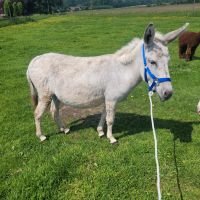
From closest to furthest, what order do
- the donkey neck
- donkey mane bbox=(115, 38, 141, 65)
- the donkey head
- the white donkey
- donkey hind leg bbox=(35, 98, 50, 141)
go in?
1. the donkey head
2. the donkey neck
3. donkey mane bbox=(115, 38, 141, 65)
4. the white donkey
5. donkey hind leg bbox=(35, 98, 50, 141)

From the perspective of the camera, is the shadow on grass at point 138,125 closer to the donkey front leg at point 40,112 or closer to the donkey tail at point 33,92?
the donkey front leg at point 40,112

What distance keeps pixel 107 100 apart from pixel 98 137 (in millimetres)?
1179

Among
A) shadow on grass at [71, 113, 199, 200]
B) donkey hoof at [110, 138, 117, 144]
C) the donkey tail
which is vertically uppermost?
the donkey tail

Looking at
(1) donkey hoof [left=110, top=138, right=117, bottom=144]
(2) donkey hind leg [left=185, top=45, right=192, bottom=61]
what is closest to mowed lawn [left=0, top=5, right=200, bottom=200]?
(1) donkey hoof [left=110, top=138, right=117, bottom=144]

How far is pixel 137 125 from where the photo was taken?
8.12 metres

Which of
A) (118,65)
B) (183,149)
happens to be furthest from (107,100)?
(183,149)

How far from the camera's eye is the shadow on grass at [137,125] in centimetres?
763

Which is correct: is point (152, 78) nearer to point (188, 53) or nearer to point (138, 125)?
point (138, 125)

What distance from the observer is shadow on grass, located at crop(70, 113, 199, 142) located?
763 cm

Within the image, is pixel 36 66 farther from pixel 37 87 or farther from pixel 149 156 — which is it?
pixel 149 156

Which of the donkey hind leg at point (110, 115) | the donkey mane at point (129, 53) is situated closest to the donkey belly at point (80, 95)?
the donkey hind leg at point (110, 115)

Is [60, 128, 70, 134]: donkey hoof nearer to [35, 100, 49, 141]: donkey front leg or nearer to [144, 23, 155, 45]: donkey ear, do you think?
[35, 100, 49, 141]: donkey front leg

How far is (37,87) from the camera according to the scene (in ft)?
22.4

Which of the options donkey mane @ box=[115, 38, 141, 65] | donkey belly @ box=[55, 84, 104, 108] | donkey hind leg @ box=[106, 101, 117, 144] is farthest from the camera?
donkey hind leg @ box=[106, 101, 117, 144]
